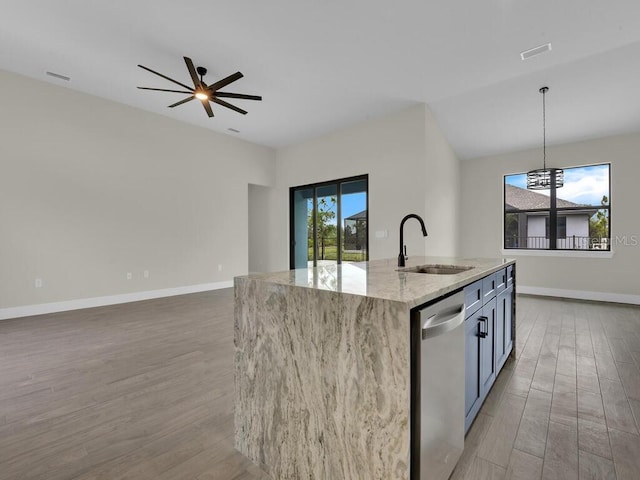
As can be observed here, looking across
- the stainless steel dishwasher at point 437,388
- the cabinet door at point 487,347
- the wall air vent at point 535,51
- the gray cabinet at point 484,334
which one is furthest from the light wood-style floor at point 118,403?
the wall air vent at point 535,51

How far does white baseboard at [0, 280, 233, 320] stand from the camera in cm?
405

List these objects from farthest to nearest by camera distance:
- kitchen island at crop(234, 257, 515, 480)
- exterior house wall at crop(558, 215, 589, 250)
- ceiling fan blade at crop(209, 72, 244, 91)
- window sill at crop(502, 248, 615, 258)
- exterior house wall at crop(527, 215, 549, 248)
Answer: exterior house wall at crop(527, 215, 549, 248) < exterior house wall at crop(558, 215, 589, 250) < window sill at crop(502, 248, 615, 258) < ceiling fan blade at crop(209, 72, 244, 91) < kitchen island at crop(234, 257, 515, 480)

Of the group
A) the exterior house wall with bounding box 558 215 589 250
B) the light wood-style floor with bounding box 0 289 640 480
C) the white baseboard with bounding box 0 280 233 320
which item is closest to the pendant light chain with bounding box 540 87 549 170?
the exterior house wall with bounding box 558 215 589 250

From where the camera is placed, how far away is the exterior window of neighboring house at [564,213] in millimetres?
5281

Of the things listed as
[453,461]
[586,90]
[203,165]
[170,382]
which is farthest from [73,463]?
[586,90]

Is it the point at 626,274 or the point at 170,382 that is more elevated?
the point at 626,274

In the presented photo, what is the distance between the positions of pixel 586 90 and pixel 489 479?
15.9ft

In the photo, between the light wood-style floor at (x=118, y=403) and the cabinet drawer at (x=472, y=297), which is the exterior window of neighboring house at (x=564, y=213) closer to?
the cabinet drawer at (x=472, y=297)

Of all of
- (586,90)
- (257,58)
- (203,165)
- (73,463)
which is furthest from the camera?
(203,165)

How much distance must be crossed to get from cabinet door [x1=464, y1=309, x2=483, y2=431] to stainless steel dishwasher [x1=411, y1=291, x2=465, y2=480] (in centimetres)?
18

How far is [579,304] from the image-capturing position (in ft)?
16.0

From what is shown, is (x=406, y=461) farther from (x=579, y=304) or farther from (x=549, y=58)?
(x=579, y=304)

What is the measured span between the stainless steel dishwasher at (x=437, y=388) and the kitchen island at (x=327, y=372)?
0.20 feet

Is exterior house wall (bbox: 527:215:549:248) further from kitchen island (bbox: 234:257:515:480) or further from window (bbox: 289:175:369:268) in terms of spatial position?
kitchen island (bbox: 234:257:515:480)
